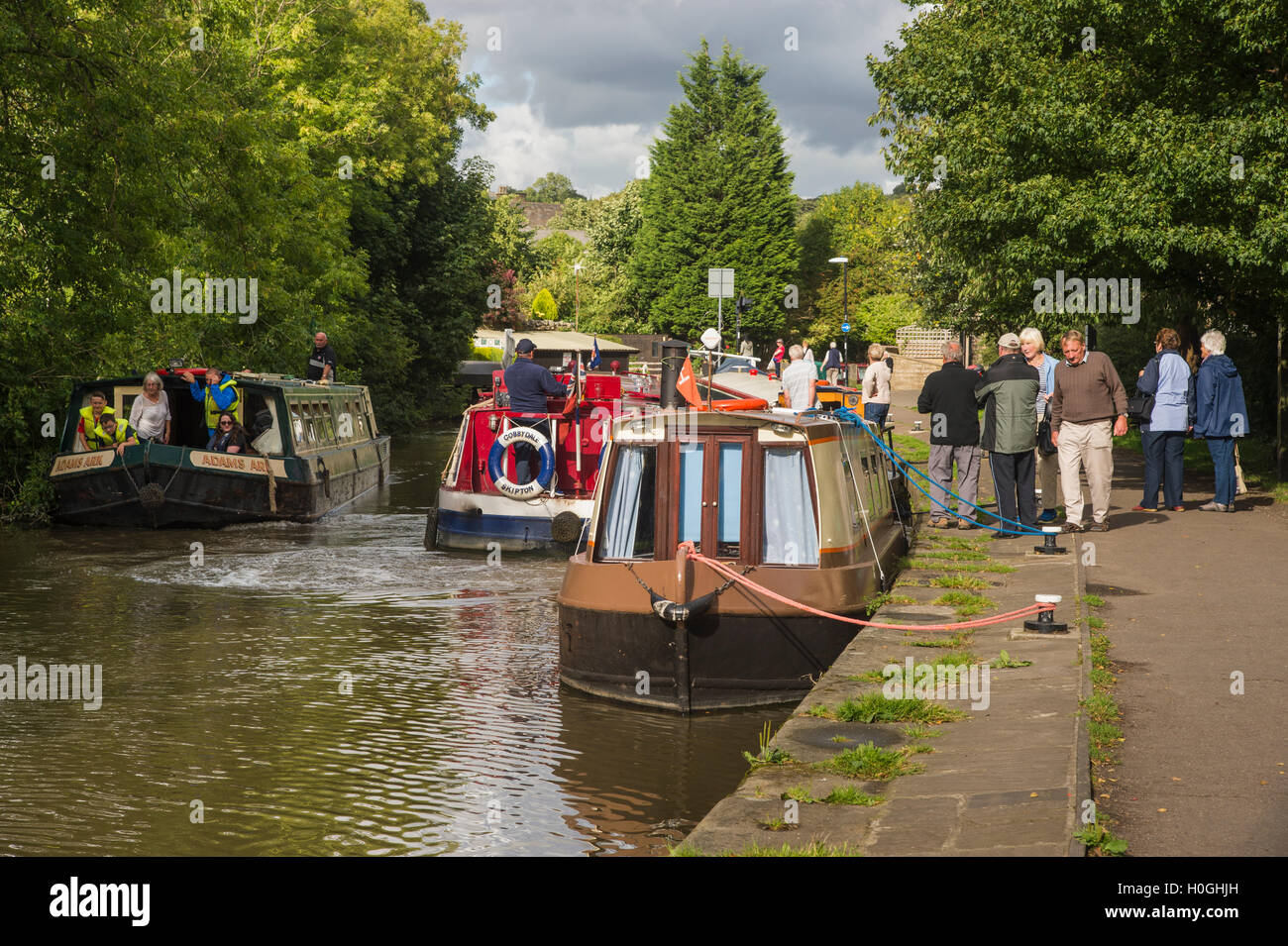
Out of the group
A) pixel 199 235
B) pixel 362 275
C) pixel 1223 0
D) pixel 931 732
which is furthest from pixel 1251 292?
pixel 362 275

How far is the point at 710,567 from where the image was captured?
10375 mm

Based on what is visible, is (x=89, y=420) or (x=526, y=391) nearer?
(x=526, y=391)

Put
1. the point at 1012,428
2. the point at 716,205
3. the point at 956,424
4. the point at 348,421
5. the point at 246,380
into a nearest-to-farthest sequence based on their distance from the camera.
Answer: the point at 1012,428 < the point at 956,424 < the point at 246,380 < the point at 348,421 < the point at 716,205

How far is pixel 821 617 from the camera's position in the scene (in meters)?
10.5

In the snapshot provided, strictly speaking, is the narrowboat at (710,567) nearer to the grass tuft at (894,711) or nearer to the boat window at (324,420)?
→ the grass tuft at (894,711)

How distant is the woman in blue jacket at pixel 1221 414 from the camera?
1638cm

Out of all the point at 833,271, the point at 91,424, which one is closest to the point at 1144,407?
the point at 91,424

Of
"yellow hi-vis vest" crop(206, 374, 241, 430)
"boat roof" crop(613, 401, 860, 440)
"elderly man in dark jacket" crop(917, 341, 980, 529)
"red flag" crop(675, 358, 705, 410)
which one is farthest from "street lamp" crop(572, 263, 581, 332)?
"boat roof" crop(613, 401, 860, 440)

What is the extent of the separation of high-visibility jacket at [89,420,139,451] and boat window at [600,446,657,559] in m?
12.6

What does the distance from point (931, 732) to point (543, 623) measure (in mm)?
7474

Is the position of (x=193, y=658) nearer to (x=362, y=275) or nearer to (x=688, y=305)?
(x=362, y=275)

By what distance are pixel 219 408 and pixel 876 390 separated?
A: 408 inches

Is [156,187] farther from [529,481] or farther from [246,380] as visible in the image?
[529,481]

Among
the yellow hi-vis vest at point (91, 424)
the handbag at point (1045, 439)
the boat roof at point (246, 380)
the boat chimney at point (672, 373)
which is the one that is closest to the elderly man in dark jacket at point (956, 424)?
the handbag at point (1045, 439)
